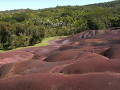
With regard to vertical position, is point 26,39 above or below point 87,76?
below

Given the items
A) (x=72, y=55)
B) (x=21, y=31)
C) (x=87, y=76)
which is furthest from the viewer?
(x=21, y=31)

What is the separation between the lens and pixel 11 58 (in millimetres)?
39312

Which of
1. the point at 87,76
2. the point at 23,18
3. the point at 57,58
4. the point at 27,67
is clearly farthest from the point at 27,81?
the point at 23,18

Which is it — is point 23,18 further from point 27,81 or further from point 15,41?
point 27,81

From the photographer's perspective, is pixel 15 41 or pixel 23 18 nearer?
pixel 15 41

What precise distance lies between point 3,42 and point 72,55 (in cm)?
5226

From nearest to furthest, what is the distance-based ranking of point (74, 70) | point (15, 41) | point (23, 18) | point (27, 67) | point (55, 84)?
point (55, 84), point (74, 70), point (27, 67), point (15, 41), point (23, 18)

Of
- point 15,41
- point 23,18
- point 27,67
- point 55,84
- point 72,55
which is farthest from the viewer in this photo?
point 23,18

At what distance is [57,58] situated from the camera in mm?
23984

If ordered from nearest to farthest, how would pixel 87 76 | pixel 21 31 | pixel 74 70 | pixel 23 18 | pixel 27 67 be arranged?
pixel 87 76 < pixel 74 70 < pixel 27 67 < pixel 21 31 < pixel 23 18

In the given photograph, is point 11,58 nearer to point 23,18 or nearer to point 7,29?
point 7,29

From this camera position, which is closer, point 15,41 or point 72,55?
point 72,55

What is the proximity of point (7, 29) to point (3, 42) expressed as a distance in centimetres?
504

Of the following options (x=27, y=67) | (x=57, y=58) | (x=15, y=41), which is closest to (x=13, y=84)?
(x=27, y=67)
